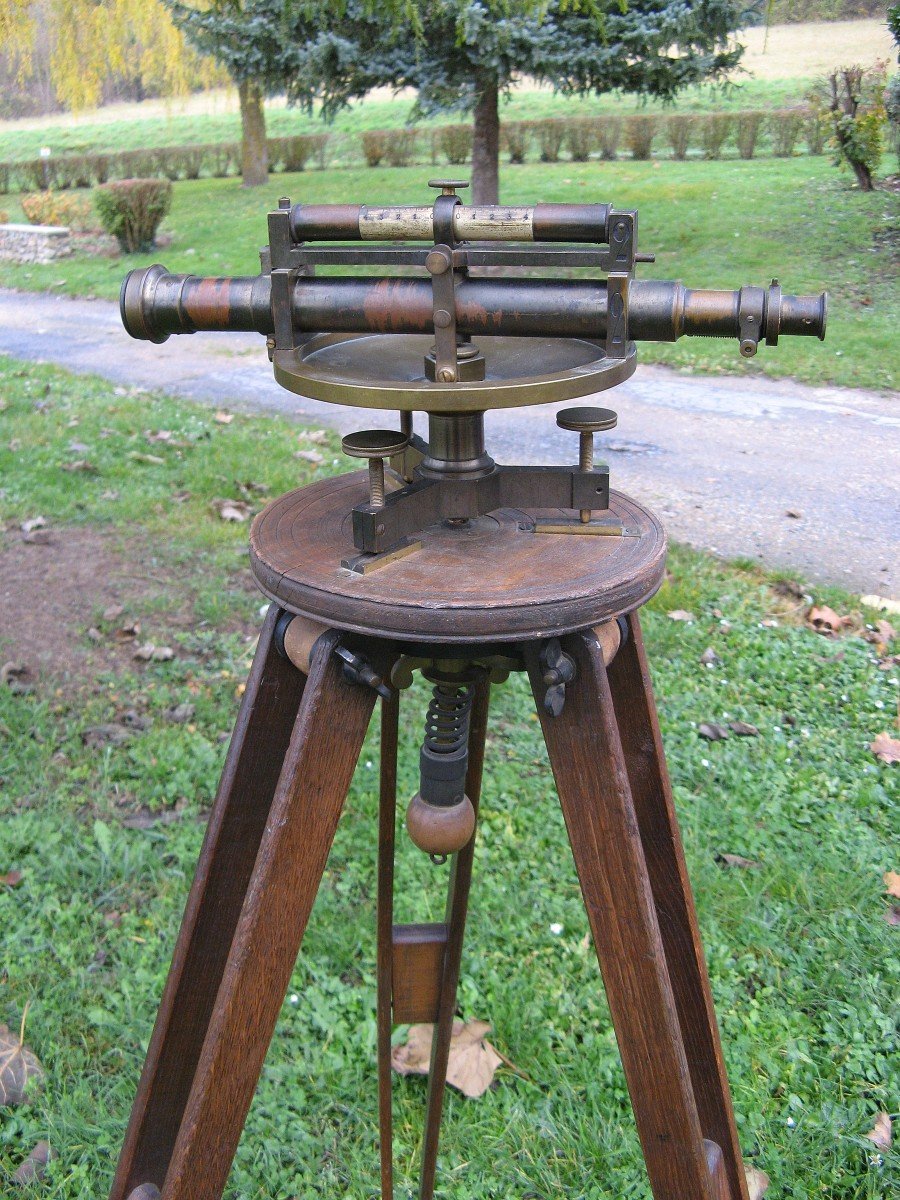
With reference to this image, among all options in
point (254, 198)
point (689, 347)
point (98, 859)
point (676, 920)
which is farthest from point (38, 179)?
point (676, 920)

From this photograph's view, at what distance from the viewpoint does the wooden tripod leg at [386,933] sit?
1731mm

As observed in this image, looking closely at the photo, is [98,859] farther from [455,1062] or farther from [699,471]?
[699,471]

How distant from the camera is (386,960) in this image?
1855mm

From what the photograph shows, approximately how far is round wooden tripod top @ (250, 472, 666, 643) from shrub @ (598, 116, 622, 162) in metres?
18.4

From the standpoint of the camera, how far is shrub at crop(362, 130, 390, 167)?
749 inches

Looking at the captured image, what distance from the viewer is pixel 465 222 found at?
3.98ft

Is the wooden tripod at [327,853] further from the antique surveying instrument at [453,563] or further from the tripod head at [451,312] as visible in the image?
the tripod head at [451,312]

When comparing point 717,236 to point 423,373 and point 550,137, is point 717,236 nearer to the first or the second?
point 550,137

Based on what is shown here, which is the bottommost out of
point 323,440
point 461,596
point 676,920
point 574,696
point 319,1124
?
point 319,1124

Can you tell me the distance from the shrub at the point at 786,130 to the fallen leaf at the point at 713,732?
15839 mm

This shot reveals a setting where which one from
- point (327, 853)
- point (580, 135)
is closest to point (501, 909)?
point (327, 853)

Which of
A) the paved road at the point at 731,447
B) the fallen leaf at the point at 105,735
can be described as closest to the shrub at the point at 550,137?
the paved road at the point at 731,447

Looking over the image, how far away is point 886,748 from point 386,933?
191cm

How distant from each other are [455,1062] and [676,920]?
3.03 feet
